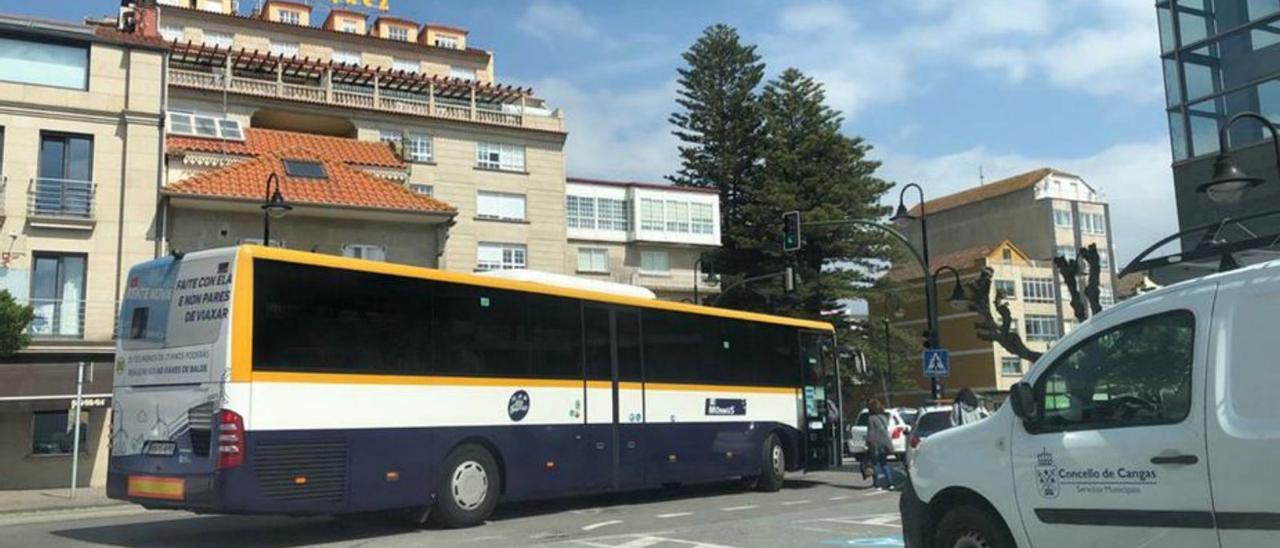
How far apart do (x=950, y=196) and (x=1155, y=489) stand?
315 ft

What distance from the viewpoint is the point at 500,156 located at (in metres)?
49.2

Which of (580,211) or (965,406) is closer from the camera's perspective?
(965,406)

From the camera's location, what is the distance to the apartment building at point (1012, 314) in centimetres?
7500

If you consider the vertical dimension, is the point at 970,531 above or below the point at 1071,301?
below

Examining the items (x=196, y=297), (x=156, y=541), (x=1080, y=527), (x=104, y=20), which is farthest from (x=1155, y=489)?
(x=104, y=20)

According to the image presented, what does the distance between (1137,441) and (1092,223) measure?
88421 mm

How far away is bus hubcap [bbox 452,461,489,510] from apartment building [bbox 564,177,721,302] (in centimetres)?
3946

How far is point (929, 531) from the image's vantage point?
6.88 m

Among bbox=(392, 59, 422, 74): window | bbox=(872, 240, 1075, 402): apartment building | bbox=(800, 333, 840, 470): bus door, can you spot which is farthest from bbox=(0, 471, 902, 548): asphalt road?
bbox=(872, 240, 1075, 402): apartment building

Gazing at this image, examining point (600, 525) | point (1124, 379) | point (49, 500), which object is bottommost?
point (49, 500)

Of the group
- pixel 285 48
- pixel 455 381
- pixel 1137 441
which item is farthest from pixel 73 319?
pixel 285 48

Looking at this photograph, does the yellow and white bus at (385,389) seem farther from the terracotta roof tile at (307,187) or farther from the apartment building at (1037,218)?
the apartment building at (1037,218)

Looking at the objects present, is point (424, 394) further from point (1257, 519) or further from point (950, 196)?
point (950, 196)

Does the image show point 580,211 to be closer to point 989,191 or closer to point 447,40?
point 447,40
